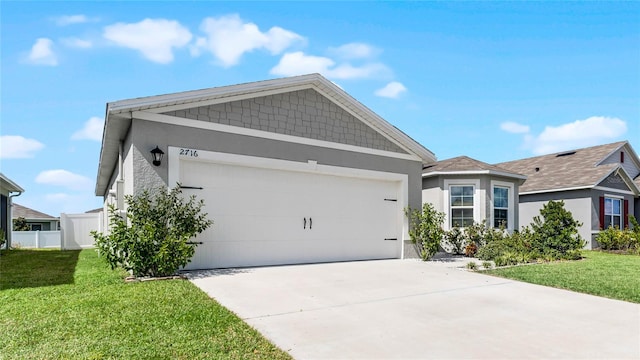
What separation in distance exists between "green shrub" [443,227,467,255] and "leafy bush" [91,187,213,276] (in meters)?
8.87

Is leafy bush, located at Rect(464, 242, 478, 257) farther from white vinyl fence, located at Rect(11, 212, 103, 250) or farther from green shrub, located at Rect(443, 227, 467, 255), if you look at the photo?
white vinyl fence, located at Rect(11, 212, 103, 250)

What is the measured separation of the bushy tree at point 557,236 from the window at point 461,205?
215 centimetres

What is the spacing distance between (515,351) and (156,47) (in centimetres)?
963

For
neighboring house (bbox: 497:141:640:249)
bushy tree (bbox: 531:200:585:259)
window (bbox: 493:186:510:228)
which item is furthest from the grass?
neighboring house (bbox: 497:141:640:249)

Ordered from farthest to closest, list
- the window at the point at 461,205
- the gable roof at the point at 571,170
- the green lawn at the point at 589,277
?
1. the gable roof at the point at 571,170
2. the window at the point at 461,205
3. the green lawn at the point at 589,277

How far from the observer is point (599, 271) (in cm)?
891

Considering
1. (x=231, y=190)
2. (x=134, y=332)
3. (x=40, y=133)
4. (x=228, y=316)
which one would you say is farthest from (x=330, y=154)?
(x=40, y=133)

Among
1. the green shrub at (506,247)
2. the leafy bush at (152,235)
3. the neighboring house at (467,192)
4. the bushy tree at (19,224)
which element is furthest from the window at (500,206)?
the bushy tree at (19,224)

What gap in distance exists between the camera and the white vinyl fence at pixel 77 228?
15.8m

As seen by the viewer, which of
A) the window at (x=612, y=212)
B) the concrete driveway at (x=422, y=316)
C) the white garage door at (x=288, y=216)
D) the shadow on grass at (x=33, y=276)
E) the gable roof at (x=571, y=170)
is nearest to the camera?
the concrete driveway at (x=422, y=316)

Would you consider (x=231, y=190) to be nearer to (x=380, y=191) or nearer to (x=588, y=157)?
(x=380, y=191)

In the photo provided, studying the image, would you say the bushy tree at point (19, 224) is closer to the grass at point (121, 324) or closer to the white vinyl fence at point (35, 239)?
the white vinyl fence at point (35, 239)

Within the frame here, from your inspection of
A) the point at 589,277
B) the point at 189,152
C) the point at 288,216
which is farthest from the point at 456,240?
the point at 189,152

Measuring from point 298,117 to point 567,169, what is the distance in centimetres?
1667
